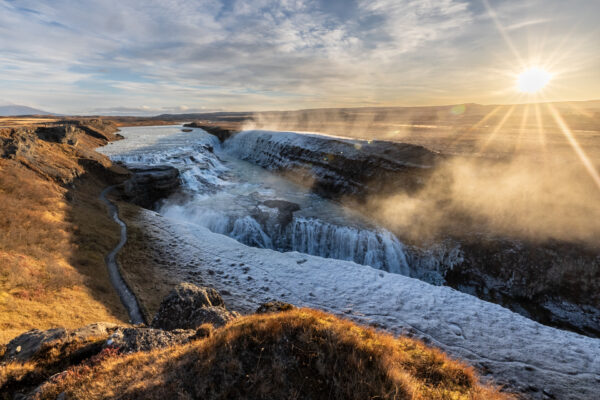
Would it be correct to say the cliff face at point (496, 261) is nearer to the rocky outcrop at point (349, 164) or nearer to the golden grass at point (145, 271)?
the rocky outcrop at point (349, 164)

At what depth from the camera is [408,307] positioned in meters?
15.5

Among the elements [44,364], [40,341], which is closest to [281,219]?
[40,341]

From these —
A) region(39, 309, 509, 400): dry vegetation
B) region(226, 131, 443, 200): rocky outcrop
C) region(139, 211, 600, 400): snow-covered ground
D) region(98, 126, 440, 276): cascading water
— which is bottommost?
region(139, 211, 600, 400): snow-covered ground

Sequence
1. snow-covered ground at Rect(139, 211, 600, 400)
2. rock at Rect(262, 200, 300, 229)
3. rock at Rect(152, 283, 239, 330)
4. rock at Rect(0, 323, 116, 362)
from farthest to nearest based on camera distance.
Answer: rock at Rect(262, 200, 300, 229) → snow-covered ground at Rect(139, 211, 600, 400) → rock at Rect(152, 283, 239, 330) → rock at Rect(0, 323, 116, 362)

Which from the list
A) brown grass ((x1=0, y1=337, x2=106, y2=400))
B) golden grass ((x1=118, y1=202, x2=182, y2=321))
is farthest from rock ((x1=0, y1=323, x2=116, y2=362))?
golden grass ((x1=118, y1=202, x2=182, y2=321))

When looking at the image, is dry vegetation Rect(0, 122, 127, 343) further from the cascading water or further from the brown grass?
the cascading water

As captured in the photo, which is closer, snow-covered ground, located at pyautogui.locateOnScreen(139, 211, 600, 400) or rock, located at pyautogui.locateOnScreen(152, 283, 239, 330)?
rock, located at pyautogui.locateOnScreen(152, 283, 239, 330)

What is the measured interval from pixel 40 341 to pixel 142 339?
2.73 meters

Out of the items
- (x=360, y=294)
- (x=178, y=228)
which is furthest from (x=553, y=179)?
(x=178, y=228)

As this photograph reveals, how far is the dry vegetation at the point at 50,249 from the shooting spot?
1058 centimetres

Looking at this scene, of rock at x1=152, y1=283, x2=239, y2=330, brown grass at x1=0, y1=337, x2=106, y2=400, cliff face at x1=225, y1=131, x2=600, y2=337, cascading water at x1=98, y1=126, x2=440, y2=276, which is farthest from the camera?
cascading water at x1=98, y1=126, x2=440, y2=276

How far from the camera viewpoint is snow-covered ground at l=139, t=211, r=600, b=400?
1122 centimetres

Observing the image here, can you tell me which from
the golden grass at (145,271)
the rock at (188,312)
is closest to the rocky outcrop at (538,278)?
the rock at (188,312)

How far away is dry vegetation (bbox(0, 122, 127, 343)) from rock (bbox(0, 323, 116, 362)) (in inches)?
38.8
